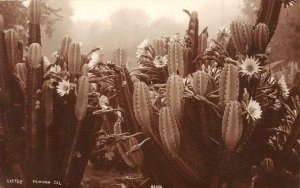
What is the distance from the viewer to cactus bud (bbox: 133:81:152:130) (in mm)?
2094

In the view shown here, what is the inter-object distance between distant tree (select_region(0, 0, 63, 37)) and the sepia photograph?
13mm

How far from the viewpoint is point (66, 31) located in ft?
9.05

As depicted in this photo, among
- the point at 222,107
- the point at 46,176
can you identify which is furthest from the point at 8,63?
the point at 222,107

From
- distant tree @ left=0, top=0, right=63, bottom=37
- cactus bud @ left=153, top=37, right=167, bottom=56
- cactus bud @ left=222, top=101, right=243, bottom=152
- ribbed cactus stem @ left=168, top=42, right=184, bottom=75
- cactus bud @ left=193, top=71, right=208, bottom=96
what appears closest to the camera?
cactus bud @ left=222, top=101, right=243, bottom=152

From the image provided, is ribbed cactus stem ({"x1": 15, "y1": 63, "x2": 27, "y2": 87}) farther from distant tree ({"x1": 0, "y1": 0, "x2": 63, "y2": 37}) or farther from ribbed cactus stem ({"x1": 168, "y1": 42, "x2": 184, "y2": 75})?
ribbed cactus stem ({"x1": 168, "y1": 42, "x2": 184, "y2": 75})

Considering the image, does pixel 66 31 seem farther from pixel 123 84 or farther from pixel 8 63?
pixel 123 84

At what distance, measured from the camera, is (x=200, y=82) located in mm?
2059

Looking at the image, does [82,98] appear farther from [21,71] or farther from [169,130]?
[169,130]

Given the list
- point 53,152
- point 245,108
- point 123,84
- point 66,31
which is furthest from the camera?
point 66,31

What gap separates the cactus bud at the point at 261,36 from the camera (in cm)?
206

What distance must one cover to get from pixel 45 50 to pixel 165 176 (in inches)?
44.2

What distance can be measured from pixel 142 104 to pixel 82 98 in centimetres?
43

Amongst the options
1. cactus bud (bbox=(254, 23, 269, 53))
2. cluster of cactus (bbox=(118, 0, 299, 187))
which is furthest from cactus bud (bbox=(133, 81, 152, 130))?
cactus bud (bbox=(254, 23, 269, 53))

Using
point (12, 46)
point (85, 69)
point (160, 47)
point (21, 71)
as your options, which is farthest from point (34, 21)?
point (160, 47)
